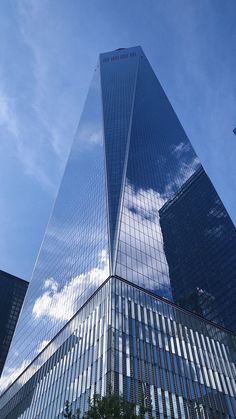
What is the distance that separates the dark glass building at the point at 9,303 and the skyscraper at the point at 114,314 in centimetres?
6944

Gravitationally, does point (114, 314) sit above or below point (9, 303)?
below

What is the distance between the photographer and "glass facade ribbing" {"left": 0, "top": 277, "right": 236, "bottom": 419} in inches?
1789

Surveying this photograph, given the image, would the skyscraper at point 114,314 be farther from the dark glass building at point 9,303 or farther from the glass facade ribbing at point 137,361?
the dark glass building at point 9,303

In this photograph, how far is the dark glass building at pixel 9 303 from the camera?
16438cm

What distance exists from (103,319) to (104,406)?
95.8 feet

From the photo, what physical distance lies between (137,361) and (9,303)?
142906 millimetres

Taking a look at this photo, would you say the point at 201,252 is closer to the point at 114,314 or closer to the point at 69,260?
the point at 69,260

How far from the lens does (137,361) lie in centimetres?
4747

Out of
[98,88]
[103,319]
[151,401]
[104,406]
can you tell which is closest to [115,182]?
[103,319]

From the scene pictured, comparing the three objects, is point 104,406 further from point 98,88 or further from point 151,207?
point 98,88

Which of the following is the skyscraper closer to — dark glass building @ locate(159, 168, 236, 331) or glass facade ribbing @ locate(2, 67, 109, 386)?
glass facade ribbing @ locate(2, 67, 109, 386)

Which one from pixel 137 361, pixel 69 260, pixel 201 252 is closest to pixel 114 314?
pixel 137 361

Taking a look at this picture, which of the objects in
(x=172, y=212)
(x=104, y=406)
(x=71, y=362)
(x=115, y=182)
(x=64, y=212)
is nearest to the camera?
(x=104, y=406)

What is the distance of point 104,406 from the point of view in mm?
23469
